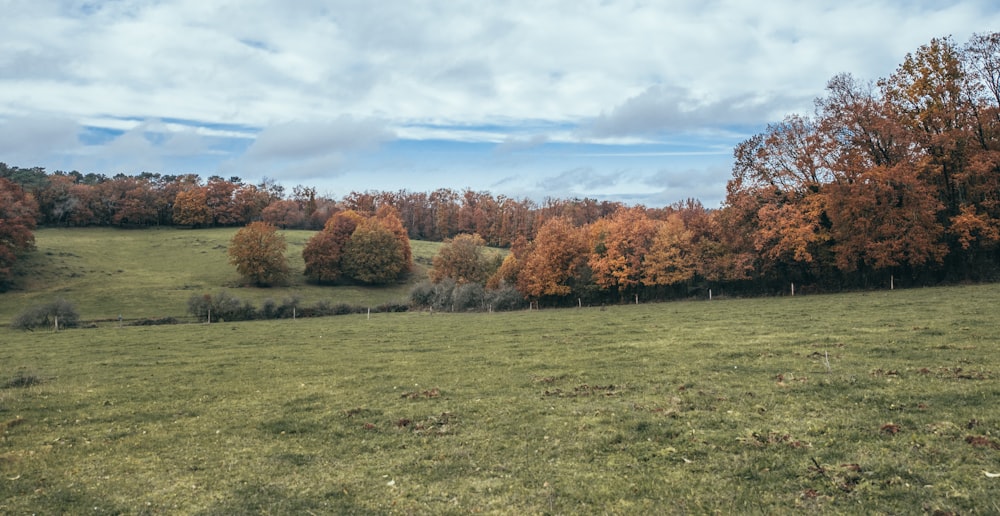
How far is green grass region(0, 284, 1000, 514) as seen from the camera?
8.11 m

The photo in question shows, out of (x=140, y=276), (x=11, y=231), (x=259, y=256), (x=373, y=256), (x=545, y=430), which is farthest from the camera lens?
(x=373, y=256)

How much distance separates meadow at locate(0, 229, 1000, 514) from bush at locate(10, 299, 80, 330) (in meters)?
33.4

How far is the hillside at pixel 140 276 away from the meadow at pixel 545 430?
52.9 meters

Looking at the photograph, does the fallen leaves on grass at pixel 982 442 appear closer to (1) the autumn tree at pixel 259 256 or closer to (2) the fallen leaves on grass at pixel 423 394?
(2) the fallen leaves on grass at pixel 423 394

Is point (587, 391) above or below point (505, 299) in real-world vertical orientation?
above

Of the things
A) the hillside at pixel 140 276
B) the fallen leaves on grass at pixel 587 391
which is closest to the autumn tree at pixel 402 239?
the hillside at pixel 140 276

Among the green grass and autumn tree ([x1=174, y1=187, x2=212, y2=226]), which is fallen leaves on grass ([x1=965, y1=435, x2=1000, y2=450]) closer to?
the green grass

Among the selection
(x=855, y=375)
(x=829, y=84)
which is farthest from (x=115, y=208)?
(x=855, y=375)

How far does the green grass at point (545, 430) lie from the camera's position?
8.11m

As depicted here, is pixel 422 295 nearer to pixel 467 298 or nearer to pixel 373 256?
pixel 467 298

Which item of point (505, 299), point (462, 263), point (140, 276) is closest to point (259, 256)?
point (140, 276)

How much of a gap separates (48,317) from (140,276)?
120ft

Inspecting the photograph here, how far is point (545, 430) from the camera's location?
38.3 ft

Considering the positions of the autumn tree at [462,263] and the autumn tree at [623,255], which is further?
the autumn tree at [462,263]
